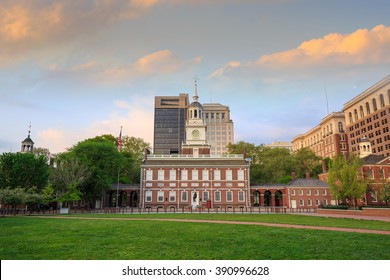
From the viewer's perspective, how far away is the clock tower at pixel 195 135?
5809 centimetres

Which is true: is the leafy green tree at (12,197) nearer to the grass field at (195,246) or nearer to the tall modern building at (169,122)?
the grass field at (195,246)

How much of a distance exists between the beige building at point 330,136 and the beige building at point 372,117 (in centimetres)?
394

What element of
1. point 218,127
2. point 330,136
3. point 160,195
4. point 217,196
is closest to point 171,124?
point 218,127

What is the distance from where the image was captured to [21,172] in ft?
134

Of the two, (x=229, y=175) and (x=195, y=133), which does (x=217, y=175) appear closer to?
(x=229, y=175)

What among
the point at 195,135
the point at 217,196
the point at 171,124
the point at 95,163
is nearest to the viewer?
the point at 95,163

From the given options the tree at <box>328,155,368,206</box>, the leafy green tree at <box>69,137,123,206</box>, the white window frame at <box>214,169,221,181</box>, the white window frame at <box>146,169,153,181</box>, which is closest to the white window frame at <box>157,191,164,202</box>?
the white window frame at <box>146,169,153,181</box>

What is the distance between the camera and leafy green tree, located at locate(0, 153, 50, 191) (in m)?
40.1

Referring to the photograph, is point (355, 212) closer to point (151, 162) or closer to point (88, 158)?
point (151, 162)

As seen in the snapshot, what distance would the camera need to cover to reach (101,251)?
11.0 m

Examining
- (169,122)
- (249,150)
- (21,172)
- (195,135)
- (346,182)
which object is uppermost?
(169,122)

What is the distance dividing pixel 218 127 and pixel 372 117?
104205mm

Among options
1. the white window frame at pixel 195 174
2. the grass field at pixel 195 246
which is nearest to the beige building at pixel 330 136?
the white window frame at pixel 195 174

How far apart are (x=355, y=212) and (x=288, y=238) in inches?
971
